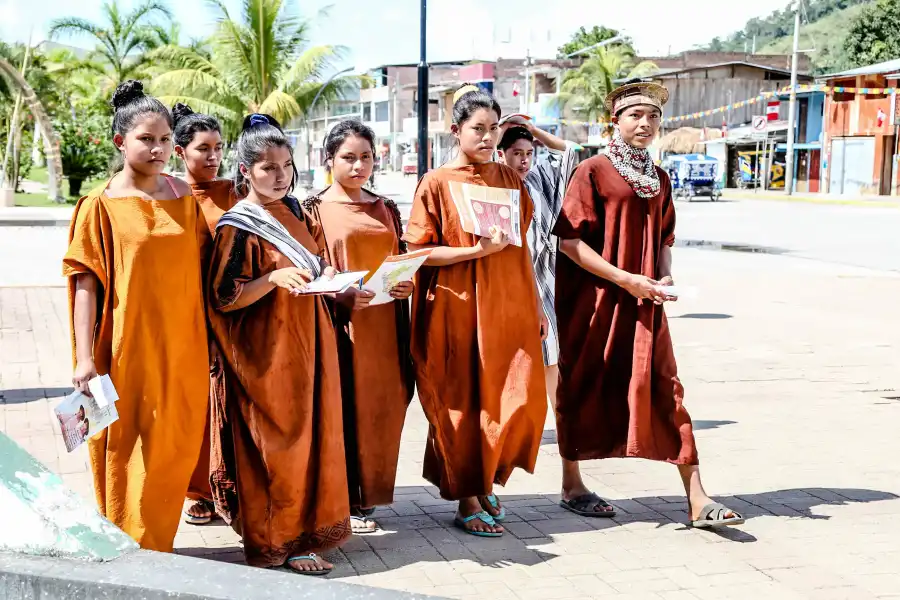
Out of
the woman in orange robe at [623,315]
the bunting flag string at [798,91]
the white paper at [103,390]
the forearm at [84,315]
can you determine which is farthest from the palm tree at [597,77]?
the white paper at [103,390]

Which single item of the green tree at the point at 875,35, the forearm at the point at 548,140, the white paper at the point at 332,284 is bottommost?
the white paper at the point at 332,284

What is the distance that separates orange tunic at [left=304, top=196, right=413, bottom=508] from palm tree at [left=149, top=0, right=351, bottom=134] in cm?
2682

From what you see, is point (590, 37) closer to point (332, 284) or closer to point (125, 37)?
point (125, 37)

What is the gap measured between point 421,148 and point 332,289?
15.1 metres

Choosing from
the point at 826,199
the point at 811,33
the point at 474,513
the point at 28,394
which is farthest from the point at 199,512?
the point at 811,33

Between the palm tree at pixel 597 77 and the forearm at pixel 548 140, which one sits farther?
the palm tree at pixel 597 77

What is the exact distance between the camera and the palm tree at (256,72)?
3083 centimetres

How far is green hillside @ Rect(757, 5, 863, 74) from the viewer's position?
70812 mm

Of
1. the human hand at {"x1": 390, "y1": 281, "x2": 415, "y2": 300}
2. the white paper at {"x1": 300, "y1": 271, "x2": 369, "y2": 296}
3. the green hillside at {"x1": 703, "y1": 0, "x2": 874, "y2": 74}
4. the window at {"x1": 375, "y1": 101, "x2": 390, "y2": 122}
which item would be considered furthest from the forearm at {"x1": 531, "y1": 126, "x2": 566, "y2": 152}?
the window at {"x1": 375, "y1": 101, "x2": 390, "y2": 122}

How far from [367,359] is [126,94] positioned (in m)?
1.42

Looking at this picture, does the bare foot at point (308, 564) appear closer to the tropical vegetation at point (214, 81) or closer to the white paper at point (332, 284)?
the white paper at point (332, 284)

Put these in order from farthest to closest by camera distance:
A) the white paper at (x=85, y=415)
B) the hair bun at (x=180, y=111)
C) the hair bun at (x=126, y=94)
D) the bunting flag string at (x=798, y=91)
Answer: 1. the bunting flag string at (x=798, y=91)
2. the hair bun at (x=180, y=111)
3. the hair bun at (x=126, y=94)
4. the white paper at (x=85, y=415)

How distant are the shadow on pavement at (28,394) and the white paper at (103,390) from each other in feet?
12.7

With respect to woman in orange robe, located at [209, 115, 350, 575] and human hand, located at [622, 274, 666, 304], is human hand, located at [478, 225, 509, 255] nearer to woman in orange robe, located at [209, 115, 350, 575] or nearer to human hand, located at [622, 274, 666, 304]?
human hand, located at [622, 274, 666, 304]
